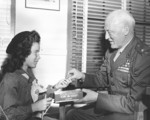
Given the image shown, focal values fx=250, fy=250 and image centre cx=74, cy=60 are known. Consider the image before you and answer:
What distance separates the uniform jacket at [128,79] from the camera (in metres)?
1.86

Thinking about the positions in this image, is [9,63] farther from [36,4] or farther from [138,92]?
[138,92]

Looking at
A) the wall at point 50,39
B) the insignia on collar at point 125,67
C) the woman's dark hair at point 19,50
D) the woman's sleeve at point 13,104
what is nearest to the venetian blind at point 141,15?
the wall at point 50,39

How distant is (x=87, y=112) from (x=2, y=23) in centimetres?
115

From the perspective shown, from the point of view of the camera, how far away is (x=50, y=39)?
2.59 metres

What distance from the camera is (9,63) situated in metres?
1.96

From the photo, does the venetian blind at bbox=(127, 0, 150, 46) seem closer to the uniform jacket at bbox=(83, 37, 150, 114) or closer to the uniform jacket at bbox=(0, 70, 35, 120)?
the uniform jacket at bbox=(83, 37, 150, 114)

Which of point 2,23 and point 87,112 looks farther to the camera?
point 2,23

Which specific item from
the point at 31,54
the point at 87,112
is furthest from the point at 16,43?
the point at 87,112

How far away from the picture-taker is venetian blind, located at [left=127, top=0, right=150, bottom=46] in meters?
3.07

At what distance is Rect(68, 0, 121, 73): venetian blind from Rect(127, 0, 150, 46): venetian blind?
0.25 m

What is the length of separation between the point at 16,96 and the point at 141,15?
2.00m

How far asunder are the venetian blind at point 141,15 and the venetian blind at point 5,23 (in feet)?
A: 4.68

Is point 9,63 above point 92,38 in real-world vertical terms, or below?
below

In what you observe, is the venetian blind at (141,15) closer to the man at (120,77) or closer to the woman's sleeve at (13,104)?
the man at (120,77)
